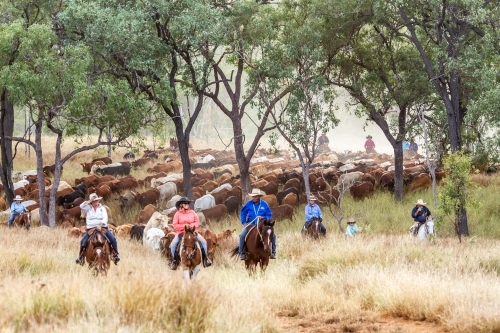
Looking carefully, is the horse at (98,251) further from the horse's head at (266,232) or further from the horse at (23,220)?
the horse at (23,220)

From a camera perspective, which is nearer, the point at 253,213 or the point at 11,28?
the point at 253,213

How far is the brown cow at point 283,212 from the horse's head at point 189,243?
13325 millimetres

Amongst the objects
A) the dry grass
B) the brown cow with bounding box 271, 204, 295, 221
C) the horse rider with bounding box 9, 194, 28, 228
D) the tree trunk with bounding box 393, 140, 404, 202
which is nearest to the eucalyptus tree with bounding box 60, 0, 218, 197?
the brown cow with bounding box 271, 204, 295, 221

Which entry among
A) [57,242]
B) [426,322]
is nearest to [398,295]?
[426,322]

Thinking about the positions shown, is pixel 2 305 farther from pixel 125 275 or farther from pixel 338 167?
pixel 338 167

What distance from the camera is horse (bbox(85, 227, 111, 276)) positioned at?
13602 millimetres

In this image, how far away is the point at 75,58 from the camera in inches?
914

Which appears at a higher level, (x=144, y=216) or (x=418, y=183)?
(x=418, y=183)

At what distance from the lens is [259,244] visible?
14.8 m

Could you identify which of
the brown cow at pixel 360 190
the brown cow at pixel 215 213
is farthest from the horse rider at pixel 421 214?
the brown cow at pixel 215 213

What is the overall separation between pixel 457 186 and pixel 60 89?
12.7 meters

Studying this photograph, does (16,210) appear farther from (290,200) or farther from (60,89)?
(290,200)

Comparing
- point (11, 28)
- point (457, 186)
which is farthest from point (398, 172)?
point (11, 28)

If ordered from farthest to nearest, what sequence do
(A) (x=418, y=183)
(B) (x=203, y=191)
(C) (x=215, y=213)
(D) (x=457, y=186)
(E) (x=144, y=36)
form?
(B) (x=203, y=191) < (A) (x=418, y=183) < (C) (x=215, y=213) < (E) (x=144, y=36) < (D) (x=457, y=186)
